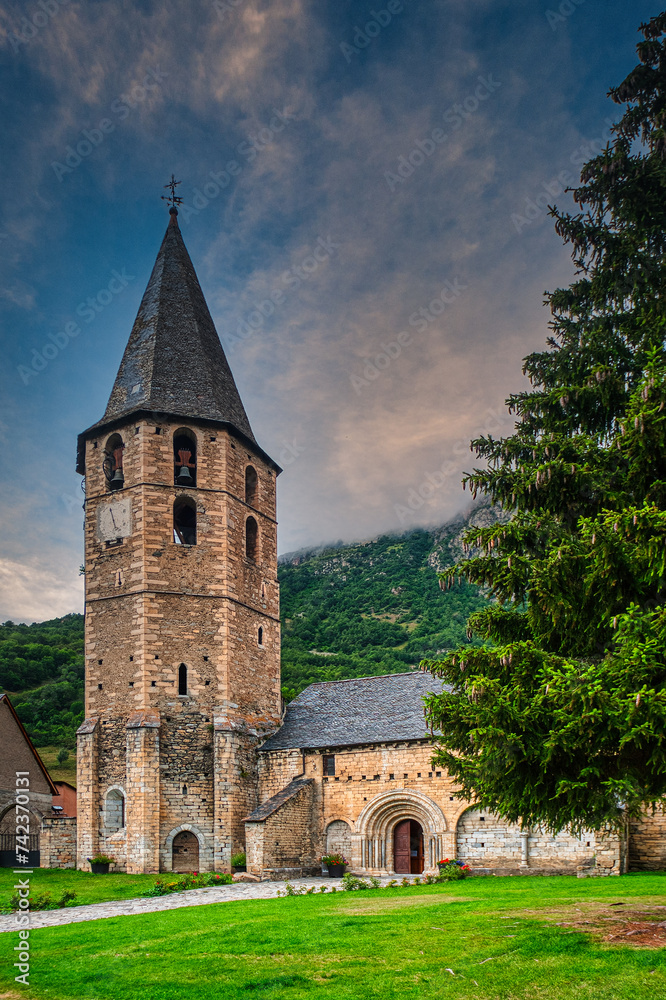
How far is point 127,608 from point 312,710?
26.4 ft

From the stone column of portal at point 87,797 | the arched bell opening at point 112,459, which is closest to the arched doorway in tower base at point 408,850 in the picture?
the stone column of portal at point 87,797

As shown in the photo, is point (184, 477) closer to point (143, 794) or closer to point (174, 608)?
point (174, 608)

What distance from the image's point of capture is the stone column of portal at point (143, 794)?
2489 cm

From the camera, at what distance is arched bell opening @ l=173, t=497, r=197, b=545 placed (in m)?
30.8

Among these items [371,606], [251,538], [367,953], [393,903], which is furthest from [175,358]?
[371,606]

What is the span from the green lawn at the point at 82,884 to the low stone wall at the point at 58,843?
0.54m

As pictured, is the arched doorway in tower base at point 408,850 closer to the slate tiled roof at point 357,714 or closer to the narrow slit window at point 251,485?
the slate tiled roof at point 357,714

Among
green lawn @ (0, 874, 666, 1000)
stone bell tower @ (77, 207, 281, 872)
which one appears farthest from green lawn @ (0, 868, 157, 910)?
green lawn @ (0, 874, 666, 1000)

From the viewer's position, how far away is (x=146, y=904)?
58.8ft

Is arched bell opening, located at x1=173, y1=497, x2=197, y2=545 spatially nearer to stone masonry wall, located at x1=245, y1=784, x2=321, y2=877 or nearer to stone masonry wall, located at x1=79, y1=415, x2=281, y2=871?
stone masonry wall, located at x1=79, y1=415, x2=281, y2=871

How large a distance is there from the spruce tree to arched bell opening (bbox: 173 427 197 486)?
18224 mm

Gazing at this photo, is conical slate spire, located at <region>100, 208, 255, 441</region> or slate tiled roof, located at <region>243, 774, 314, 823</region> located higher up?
conical slate spire, located at <region>100, 208, 255, 441</region>

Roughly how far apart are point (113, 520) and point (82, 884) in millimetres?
12053

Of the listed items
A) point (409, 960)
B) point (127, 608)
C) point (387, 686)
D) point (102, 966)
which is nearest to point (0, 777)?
point (127, 608)
